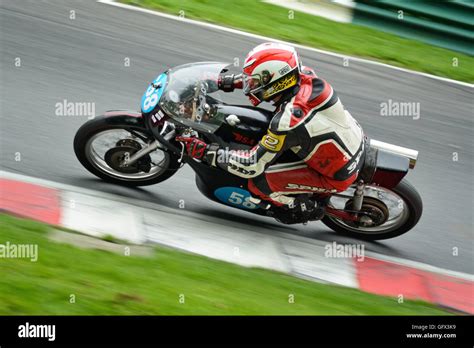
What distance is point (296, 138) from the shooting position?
6480 mm

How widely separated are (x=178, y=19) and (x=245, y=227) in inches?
184

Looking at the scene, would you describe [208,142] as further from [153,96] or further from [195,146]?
[153,96]

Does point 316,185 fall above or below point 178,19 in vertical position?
below

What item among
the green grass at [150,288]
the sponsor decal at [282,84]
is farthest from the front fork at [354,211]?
the sponsor decal at [282,84]

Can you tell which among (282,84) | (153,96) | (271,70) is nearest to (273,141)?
(282,84)

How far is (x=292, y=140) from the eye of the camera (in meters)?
6.48

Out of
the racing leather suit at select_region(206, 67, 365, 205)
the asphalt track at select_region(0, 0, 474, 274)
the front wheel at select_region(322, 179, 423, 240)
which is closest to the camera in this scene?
the racing leather suit at select_region(206, 67, 365, 205)

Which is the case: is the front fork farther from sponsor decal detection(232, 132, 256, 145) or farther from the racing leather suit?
sponsor decal detection(232, 132, 256, 145)

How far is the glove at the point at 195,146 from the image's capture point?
6.72 metres

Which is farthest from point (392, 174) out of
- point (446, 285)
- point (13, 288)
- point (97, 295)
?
point (13, 288)

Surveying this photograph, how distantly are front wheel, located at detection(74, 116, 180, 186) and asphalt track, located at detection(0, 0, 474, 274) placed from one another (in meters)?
0.17

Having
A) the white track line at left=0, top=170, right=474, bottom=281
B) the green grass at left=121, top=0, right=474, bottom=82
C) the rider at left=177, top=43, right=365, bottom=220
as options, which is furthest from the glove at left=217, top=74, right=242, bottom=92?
the green grass at left=121, top=0, right=474, bottom=82

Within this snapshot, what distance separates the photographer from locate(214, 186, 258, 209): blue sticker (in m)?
7.14
